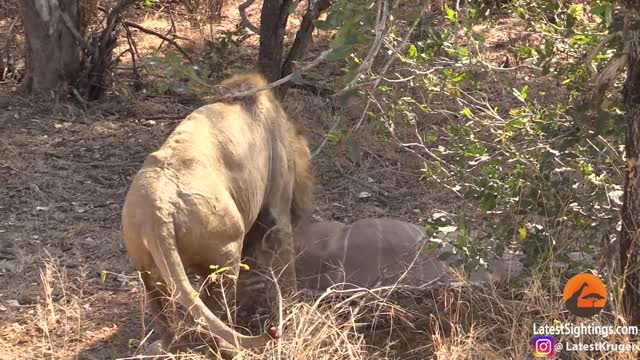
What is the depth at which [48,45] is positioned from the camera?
7020 millimetres

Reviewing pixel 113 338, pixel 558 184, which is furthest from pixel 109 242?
pixel 558 184

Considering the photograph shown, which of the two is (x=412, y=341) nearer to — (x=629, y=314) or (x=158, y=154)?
(x=629, y=314)

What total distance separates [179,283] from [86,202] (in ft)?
8.18

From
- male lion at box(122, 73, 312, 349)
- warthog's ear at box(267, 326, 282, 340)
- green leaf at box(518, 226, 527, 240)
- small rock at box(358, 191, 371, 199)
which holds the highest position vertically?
male lion at box(122, 73, 312, 349)

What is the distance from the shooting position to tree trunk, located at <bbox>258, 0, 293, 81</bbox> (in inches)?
258

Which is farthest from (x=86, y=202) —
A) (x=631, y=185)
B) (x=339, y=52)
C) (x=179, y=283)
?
(x=631, y=185)

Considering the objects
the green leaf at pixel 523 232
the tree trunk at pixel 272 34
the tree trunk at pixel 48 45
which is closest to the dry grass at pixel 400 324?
the green leaf at pixel 523 232

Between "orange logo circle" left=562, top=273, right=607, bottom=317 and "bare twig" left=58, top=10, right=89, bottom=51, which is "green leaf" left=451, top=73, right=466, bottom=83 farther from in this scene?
"bare twig" left=58, top=10, right=89, bottom=51

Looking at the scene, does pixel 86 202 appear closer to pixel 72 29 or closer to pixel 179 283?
pixel 72 29

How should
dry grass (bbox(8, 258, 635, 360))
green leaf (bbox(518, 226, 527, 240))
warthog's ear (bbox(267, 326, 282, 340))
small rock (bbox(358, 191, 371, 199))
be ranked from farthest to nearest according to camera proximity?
small rock (bbox(358, 191, 371, 199))
green leaf (bbox(518, 226, 527, 240))
dry grass (bbox(8, 258, 635, 360))
warthog's ear (bbox(267, 326, 282, 340))

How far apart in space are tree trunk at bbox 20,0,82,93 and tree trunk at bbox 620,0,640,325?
15.3ft

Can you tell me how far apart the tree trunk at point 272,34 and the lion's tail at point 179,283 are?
3471mm

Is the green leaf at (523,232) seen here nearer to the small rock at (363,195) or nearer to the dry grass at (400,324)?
the dry grass at (400,324)

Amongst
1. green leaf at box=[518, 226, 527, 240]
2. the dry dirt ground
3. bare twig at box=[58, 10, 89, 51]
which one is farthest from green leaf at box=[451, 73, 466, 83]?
bare twig at box=[58, 10, 89, 51]
